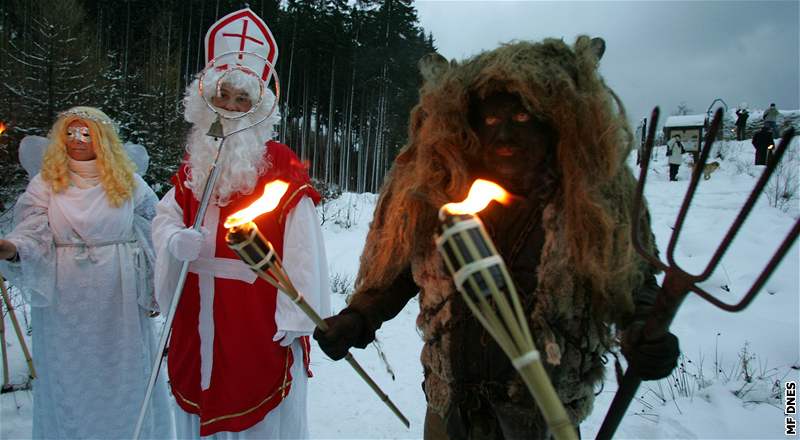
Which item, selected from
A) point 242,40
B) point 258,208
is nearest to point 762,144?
point 242,40

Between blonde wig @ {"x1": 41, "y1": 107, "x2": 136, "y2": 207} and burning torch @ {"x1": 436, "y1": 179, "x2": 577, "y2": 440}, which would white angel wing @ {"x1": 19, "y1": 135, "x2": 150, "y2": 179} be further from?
burning torch @ {"x1": 436, "y1": 179, "x2": 577, "y2": 440}

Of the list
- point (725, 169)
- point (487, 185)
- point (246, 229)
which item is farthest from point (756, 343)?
point (725, 169)

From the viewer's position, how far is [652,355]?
102 cm

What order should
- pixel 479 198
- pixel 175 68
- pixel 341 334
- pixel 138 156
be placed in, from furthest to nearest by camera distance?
pixel 175 68, pixel 138 156, pixel 341 334, pixel 479 198

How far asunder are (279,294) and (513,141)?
1.59 metres

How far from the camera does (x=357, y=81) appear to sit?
25500mm

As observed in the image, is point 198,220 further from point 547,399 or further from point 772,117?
point 772,117

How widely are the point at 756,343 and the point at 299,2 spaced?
1000 inches

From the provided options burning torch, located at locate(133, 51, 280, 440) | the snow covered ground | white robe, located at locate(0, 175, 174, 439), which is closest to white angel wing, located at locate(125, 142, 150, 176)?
white robe, located at locate(0, 175, 174, 439)

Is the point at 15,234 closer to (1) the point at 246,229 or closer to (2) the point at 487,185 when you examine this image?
(1) the point at 246,229

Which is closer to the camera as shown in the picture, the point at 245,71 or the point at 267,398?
the point at 267,398

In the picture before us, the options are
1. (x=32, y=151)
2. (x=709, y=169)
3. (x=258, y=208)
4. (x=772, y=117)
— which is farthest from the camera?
(x=772, y=117)

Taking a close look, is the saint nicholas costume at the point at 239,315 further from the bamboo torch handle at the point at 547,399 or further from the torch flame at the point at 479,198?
the bamboo torch handle at the point at 547,399

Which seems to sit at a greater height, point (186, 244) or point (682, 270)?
point (682, 270)
